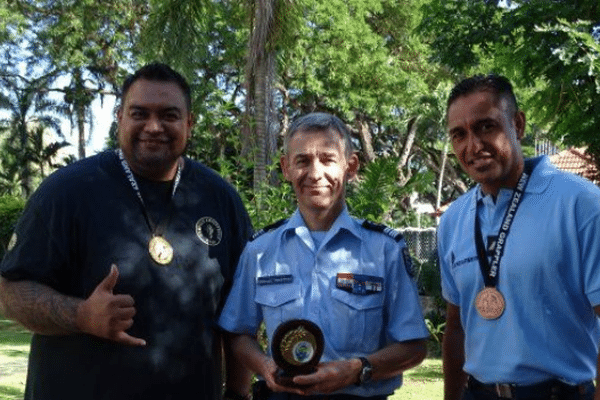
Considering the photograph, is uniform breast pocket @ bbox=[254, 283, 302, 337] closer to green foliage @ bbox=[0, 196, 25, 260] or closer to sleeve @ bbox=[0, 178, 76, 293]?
sleeve @ bbox=[0, 178, 76, 293]

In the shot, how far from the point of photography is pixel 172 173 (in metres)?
3.54

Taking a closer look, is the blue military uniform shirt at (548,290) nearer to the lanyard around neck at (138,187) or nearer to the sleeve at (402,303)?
the sleeve at (402,303)

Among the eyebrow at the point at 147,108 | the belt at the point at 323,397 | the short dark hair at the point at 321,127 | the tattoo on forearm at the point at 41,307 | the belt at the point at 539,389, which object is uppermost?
the eyebrow at the point at 147,108

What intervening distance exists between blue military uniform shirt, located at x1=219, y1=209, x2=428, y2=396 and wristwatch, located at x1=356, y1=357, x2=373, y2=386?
0.39 feet

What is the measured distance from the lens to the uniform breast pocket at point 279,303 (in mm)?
3129

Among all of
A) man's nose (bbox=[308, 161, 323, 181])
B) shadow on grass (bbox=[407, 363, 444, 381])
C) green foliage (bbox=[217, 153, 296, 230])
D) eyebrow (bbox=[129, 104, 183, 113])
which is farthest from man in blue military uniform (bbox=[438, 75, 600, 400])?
shadow on grass (bbox=[407, 363, 444, 381])

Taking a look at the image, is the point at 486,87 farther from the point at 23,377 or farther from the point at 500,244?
the point at 23,377

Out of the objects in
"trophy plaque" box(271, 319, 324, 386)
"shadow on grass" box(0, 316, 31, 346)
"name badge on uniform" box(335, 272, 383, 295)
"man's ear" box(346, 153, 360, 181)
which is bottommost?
"shadow on grass" box(0, 316, 31, 346)

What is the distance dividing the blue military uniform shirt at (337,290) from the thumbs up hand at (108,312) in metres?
0.47

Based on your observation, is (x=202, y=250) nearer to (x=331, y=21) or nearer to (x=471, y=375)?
(x=471, y=375)

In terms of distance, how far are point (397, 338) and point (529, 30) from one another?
225 inches

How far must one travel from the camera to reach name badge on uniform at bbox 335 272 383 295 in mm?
3107

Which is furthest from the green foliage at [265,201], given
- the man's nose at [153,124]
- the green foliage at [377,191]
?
the man's nose at [153,124]

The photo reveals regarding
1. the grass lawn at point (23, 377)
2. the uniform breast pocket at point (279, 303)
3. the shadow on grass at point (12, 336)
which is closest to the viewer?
the uniform breast pocket at point (279, 303)
